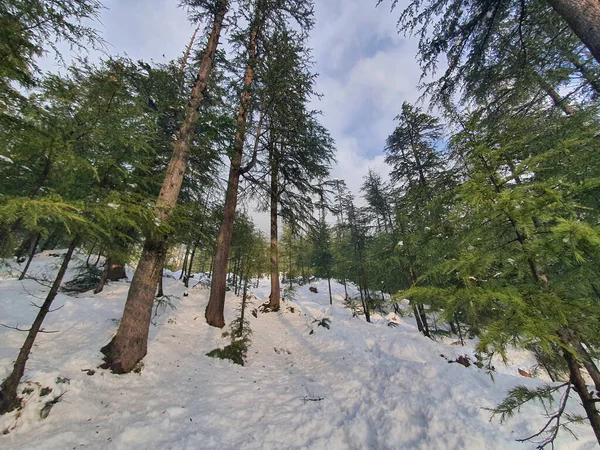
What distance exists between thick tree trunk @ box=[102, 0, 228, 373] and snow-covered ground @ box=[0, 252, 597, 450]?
12.2 inches


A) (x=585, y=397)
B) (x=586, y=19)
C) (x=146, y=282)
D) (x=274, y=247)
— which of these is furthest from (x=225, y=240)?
(x=586, y=19)

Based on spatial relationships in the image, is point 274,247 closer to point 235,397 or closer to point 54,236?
point 235,397

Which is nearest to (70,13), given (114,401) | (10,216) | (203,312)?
(10,216)

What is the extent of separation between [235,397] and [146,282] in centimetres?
302

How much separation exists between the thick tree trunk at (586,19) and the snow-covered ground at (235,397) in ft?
17.8

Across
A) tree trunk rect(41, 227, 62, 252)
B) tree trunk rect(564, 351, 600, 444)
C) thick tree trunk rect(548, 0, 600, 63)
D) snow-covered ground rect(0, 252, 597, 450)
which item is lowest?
snow-covered ground rect(0, 252, 597, 450)

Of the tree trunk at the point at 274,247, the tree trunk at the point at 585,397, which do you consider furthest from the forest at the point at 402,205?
the tree trunk at the point at 274,247

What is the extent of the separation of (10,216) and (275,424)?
4.42m

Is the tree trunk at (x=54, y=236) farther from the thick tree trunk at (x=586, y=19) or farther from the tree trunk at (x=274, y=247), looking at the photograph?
the thick tree trunk at (x=586, y=19)

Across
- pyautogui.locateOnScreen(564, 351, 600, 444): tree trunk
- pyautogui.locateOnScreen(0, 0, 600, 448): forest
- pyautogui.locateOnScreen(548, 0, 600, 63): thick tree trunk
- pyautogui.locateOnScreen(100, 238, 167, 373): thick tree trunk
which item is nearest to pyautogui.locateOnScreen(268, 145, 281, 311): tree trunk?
pyautogui.locateOnScreen(0, 0, 600, 448): forest

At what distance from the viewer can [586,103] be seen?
4.77m

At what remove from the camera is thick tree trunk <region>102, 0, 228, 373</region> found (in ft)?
15.2

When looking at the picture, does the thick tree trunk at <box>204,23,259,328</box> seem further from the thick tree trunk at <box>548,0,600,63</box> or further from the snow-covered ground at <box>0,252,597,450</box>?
the thick tree trunk at <box>548,0,600,63</box>

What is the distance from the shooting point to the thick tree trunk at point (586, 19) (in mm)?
3154
